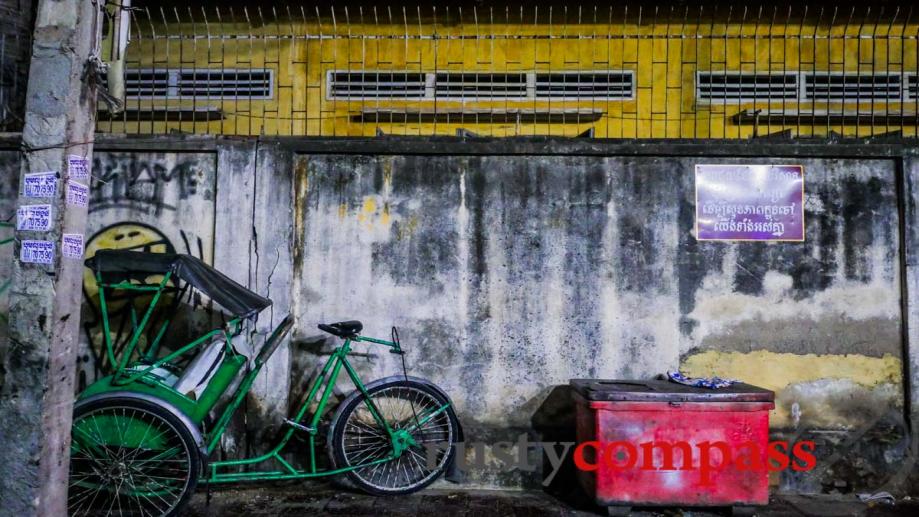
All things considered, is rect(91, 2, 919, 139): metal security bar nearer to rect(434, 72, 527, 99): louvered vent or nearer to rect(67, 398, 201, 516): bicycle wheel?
rect(434, 72, 527, 99): louvered vent

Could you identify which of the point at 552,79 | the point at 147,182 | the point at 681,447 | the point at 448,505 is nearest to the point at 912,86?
the point at 552,79

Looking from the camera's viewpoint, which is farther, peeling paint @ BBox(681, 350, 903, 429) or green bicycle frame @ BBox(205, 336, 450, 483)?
peeling paint @ BBox(681, 350, 903, 429)

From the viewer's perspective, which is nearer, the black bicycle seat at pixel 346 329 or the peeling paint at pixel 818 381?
the black bicycle seat at pixel 346 329

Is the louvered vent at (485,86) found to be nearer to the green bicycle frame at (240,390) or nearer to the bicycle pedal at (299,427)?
the green bicycle frame at (240,390)

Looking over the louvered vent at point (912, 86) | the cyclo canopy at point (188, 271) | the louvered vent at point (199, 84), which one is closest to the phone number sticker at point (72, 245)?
the cyclo canopy at point (188, 271)

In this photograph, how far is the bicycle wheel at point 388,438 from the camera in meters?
5.25

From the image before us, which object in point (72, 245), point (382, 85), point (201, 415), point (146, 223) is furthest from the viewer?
point (382, 85)

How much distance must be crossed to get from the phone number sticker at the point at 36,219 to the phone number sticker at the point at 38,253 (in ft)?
0.31

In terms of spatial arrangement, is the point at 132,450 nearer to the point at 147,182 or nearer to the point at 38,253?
the point at 38,253

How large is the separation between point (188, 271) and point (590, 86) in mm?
6355

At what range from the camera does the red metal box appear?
4777 millimetres

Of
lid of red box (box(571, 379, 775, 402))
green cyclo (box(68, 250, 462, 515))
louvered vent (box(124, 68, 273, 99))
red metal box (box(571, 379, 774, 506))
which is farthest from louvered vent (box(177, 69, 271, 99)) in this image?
red metal box (box(571, 379, 774, 506))

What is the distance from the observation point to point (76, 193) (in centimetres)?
407

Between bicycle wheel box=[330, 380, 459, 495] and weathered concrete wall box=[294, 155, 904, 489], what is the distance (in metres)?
0.31
